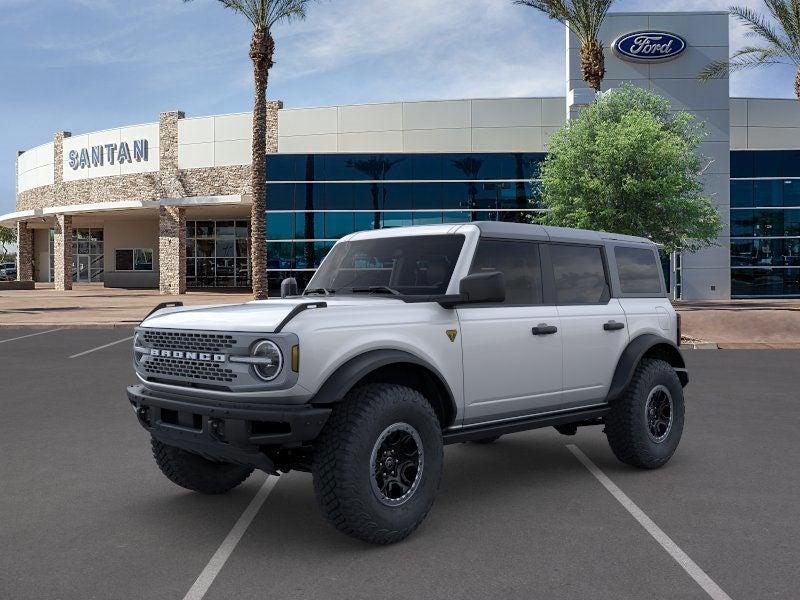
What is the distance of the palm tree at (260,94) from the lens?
27219 mm

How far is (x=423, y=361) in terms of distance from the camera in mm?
4754

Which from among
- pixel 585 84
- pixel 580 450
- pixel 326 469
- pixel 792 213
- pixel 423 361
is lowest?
pixel 580 450

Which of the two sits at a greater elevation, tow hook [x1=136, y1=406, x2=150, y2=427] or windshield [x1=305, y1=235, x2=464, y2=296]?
windshield [x1=305, y1=235, x2=464, y2=296]

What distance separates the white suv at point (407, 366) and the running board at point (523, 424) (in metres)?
0.02

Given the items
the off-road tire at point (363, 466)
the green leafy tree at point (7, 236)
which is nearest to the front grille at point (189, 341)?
the off-road tire at point (363, 466)

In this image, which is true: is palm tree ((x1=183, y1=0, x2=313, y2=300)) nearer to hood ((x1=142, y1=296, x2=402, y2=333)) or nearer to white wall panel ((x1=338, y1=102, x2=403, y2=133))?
white wall panel ((x1=338, y1=102, x2=403, y2=133))

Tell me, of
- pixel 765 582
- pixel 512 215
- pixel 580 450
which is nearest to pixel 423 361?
pixel 765 582

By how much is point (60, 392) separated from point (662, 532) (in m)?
8.73

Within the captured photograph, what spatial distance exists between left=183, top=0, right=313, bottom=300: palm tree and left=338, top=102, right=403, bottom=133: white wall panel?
9336 mm

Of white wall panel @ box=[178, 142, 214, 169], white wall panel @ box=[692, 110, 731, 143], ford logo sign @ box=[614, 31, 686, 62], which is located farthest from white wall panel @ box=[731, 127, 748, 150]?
white wall panel @ box=[178, 142, 214, 169]

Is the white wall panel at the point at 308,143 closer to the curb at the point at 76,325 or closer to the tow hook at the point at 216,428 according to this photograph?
the curb at the point at 76,325

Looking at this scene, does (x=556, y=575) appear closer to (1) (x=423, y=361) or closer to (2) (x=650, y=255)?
(1) (x=423, y=361)

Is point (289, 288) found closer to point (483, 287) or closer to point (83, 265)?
point (483, 287)

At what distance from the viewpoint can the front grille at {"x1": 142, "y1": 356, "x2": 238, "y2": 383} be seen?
4464 millimetres
